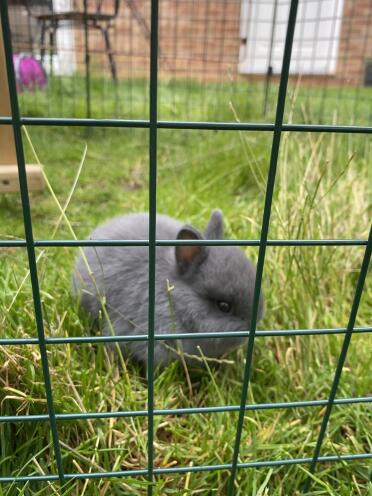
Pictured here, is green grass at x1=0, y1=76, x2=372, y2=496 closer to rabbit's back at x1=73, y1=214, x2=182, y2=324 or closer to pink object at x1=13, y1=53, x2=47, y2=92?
rabbit's back at x1=73, y1=214, x2=182, y2=324

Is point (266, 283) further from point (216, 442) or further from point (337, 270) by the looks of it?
point (216, 442)

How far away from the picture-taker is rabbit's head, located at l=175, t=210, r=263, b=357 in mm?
1593

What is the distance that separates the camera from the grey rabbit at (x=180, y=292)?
1.59 metres

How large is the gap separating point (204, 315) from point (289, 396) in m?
0.37

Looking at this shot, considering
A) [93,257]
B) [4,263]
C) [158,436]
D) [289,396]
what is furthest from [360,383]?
[4,263]

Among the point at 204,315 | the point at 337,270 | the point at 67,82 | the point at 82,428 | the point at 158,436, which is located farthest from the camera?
the point at 67,82

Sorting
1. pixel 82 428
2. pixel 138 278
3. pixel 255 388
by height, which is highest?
Answer: pixel 138 278

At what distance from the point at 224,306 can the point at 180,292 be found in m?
0.16

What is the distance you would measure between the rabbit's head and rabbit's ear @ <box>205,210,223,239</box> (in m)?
0.11

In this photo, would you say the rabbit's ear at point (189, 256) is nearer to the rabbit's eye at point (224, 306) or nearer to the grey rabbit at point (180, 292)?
the grey rabbit at point (180, 292)

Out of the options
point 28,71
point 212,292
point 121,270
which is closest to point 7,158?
point 121,270

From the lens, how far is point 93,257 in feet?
5.87

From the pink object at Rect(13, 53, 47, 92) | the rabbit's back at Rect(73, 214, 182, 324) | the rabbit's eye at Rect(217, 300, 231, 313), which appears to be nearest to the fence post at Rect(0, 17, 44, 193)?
the rabbit's back at Rect(73, 214, 182, 324)

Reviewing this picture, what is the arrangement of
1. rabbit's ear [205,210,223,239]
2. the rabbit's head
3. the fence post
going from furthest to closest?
the fence post < rabbit's ear [205,210,223,239] < the rabbit's head
